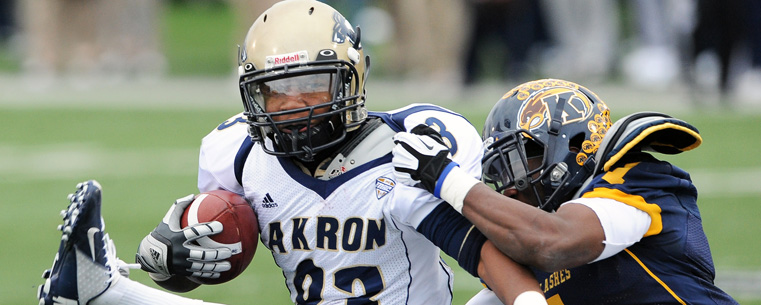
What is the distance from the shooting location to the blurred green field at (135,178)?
21.1 feet

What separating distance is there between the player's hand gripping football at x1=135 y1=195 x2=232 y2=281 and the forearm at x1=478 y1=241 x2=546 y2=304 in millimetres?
920

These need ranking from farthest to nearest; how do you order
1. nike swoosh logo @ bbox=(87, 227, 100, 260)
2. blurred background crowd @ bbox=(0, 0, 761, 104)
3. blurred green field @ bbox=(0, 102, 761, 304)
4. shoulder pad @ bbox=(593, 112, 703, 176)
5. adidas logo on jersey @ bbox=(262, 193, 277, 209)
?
blurred background crowd @ bbox=(0, 0, 761, 104) < blurred green field @ bbox=(0, 102, 761, 304) < adidas logo on jersey @ bbox=(262, 193, 277, 209) < nike swoosh logo @ bbox=(87, 227, 100, 260) < shoulder pad @ bbox=(593, 112, 703, 176)

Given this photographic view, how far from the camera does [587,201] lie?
3471 millimetres

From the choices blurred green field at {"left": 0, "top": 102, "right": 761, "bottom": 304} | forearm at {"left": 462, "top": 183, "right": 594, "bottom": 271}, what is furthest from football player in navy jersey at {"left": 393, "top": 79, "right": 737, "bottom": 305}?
blurred green field at {"left": 0, "top": 102, "right": 761, "bottom": 304}

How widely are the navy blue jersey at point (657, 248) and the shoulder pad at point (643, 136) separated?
0.05 metres

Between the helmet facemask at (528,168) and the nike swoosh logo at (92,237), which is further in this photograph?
the helmet facemask at (528,168)

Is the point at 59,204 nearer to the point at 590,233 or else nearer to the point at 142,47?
the point at 590,233

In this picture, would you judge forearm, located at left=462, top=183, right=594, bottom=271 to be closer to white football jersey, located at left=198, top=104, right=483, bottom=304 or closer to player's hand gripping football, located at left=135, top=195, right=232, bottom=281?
white football jersey, located at left=198, top=104, right=483, bottom=304

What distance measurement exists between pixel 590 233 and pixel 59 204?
632 centimetres

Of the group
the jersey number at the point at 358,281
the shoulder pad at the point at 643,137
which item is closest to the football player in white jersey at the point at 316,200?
the jersey number at the point at 358,281

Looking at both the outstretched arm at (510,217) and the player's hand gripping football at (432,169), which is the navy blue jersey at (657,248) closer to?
→ the outstretched arm at (510,217)

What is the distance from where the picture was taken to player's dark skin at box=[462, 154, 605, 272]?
3.39 m

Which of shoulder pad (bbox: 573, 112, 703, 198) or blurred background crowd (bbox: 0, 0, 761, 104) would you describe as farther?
blurred background crowd (bbox: 0, 0, 761, 104)

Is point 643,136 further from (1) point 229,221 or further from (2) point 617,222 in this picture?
(1) point 229,221
